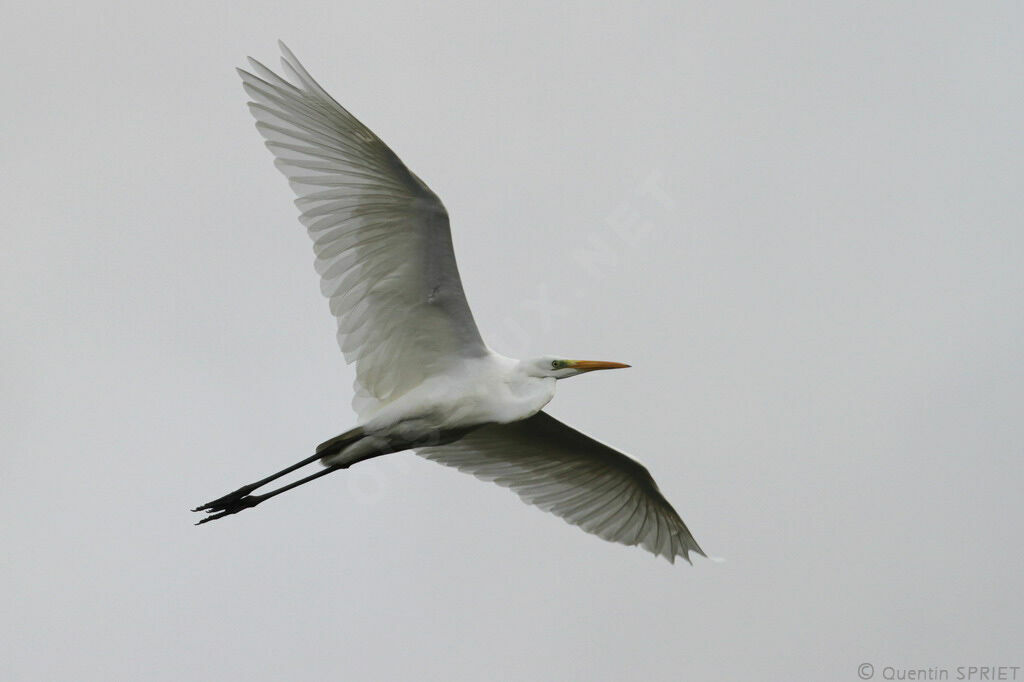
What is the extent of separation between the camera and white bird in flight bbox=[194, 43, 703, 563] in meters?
12.6

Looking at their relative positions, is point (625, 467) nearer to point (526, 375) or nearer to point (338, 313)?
point (526, 375)

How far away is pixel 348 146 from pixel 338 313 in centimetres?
180

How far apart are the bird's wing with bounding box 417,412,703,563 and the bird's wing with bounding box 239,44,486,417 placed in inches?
67.4

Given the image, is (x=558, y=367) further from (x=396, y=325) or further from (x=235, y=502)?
(x=235, y=502)

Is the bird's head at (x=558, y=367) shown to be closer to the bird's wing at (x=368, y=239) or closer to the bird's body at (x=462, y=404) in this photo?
the bird's body at (x=462, y=404)

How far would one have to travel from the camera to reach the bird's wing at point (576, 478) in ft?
50.9

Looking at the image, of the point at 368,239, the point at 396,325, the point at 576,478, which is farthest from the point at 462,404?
the point at 576,478

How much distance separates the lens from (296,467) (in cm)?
1377

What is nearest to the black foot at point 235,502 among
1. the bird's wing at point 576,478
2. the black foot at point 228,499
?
the black foot at point 228,499

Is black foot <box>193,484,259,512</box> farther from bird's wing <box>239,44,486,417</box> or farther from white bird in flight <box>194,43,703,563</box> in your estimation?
bird's wing <box>239,44,486,417</box>

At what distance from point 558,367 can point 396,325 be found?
5.71 ft

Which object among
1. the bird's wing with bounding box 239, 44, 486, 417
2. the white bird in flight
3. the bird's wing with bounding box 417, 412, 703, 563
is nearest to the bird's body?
the white bird in flight

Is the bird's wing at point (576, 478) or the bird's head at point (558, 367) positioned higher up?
the bird's head at point (558, 367)

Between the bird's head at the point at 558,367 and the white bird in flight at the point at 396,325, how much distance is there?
0.04 feet
